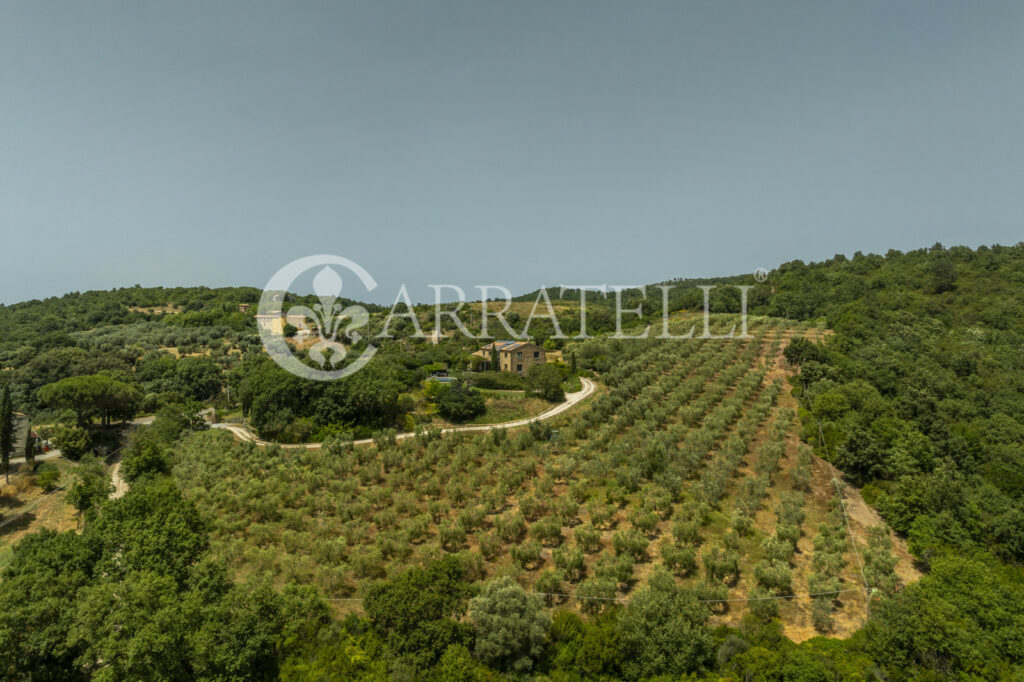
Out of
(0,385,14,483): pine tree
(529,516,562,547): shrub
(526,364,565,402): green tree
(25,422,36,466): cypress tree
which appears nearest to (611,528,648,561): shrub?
(529,516,562,547): shrub

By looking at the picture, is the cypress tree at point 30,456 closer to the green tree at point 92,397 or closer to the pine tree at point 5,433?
the pine tree at point 5,433

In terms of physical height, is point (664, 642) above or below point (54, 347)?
below

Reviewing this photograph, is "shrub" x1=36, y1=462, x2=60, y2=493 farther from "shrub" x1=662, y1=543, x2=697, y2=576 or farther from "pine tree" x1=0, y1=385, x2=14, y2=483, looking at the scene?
"shrub" x1=662, y1=543, x2=697, y2=576

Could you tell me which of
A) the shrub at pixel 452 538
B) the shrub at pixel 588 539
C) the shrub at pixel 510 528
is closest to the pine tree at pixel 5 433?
the shrub at pixel 452 538

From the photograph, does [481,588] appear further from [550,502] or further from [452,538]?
[550,502]

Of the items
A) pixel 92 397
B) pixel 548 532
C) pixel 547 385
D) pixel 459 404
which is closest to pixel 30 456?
pixel 92 397

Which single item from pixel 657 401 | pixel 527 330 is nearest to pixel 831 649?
pixel 657 401

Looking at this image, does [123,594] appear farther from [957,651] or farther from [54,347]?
[54,347]

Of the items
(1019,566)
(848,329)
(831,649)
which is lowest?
(1019,566)
